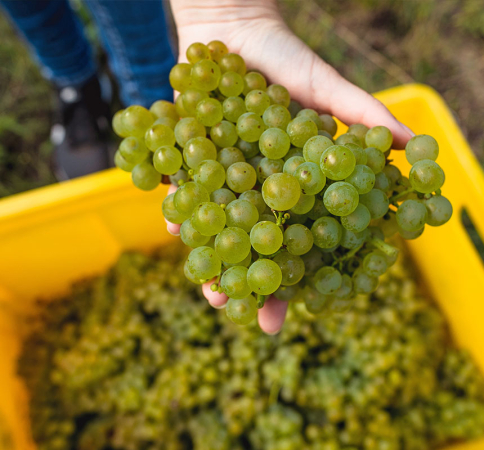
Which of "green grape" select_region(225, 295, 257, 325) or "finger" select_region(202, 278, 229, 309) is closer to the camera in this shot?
"green grape" select_region(225, 295, 257, 325)

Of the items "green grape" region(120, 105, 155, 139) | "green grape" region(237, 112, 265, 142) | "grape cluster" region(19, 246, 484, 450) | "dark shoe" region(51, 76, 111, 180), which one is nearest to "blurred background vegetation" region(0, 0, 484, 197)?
"dark shoe" region(51, 76, 111, 180)

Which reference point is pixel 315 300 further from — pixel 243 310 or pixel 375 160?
pixel 375 160

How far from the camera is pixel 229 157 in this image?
29.7 inches

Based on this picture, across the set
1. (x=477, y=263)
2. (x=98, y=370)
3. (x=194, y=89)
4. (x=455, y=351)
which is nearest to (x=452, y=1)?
(x=477, y=263)

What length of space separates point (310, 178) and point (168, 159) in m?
0.27

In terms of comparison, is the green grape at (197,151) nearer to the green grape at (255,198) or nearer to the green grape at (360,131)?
the green grape at (255,198)

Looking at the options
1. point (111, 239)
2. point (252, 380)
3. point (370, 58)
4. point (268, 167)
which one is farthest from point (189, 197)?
point (370, 58)

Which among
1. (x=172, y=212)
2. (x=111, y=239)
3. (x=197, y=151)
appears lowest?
(x=111, y=239)

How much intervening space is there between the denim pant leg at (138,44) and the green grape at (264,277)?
108 cm

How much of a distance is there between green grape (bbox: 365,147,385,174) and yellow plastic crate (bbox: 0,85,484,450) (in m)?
0.54

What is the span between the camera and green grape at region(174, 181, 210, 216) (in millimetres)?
687

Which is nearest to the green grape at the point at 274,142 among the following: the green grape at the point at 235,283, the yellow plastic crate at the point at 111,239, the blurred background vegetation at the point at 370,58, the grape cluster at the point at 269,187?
the grape cluster at the point at 269,187

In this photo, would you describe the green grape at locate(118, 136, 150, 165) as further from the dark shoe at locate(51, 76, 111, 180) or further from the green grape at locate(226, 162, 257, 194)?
the dark shoe at locate(51, 76, 111, 180)

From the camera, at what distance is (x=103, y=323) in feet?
4.69
